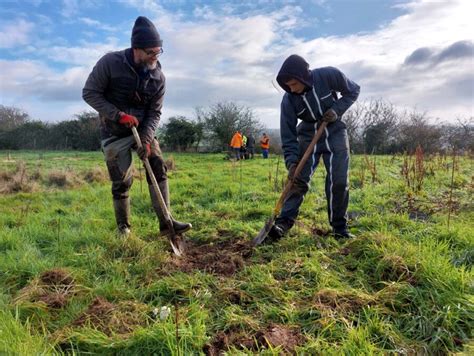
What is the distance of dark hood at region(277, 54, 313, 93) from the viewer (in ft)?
11.9

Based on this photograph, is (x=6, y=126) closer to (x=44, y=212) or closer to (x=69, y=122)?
(x=69, y=122)

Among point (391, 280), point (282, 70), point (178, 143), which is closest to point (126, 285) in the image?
point (391, 280)

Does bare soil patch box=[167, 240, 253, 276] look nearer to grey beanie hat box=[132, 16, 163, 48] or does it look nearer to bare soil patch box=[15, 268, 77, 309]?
bare soil patch box=[15, 268, 77, 309]

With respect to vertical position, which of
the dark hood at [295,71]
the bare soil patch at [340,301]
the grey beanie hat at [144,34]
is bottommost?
the bare soil patch at [340,301]

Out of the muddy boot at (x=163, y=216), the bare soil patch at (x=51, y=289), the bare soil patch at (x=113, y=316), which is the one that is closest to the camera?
the bare soil patch at (x=113, y=316)

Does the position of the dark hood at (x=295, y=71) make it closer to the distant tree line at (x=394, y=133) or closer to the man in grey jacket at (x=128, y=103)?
the man in grey jacket at (x=128, y=103)

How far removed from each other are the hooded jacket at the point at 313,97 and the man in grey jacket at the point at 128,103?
4.54ft

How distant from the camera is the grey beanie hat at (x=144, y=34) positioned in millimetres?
3531

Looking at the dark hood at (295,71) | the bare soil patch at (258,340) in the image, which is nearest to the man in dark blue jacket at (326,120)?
the dark hood at (295,71)

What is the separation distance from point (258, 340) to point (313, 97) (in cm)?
258

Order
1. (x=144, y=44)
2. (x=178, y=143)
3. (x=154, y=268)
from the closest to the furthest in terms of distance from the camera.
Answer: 1. (x=154, y=268)
2. (x=144, y=44)
3. (x=178, y=143)

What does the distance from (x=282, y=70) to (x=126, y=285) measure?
8.29 ft

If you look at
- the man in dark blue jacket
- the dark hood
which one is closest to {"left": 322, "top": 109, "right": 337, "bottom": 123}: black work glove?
the man in dark blue jacket

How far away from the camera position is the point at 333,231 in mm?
4016
